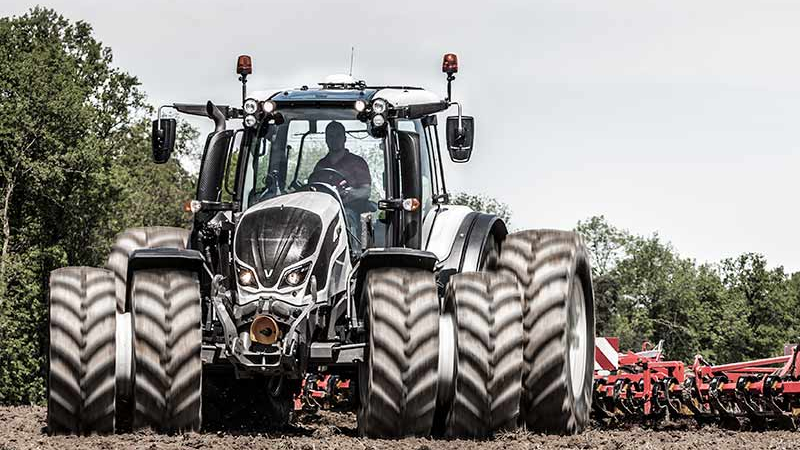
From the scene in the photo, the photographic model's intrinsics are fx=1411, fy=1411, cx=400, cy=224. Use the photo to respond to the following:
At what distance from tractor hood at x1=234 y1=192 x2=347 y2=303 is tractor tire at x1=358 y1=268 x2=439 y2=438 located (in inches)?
19.3

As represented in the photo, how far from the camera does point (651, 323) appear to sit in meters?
83.3

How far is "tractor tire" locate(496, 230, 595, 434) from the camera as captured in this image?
10227 mm

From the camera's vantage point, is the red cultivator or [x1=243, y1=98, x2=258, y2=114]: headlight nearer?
[x1=243, y1=98, x2=258, y2=114]: headlight

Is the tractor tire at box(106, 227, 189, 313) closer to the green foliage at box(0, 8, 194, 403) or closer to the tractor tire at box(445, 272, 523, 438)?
the tractor tire at box(445, 272, 523, 438)

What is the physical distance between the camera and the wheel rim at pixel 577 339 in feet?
37.3

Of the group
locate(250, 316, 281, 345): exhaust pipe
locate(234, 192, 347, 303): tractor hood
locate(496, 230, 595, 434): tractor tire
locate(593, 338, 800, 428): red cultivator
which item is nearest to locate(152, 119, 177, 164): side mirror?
locate(234, 192, 347, 303): tractor hood

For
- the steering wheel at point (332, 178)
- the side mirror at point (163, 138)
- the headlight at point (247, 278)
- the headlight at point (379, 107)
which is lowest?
the headlight at point (247, 278)

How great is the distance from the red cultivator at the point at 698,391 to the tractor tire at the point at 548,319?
485 centimetres

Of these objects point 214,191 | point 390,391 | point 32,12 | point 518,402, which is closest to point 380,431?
point 390,391

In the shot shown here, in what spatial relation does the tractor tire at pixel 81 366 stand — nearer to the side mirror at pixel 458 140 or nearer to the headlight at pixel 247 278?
the headlight at pixel 247 278

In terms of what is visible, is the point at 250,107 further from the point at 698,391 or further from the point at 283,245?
the point at 698,391

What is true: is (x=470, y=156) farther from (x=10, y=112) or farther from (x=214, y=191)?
(x=10, y=112)

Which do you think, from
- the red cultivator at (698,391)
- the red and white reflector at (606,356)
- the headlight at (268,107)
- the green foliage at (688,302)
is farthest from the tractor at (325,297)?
the green foliage at (688,302)

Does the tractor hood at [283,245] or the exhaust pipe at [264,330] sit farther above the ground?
the tractor hood at [283,245]
